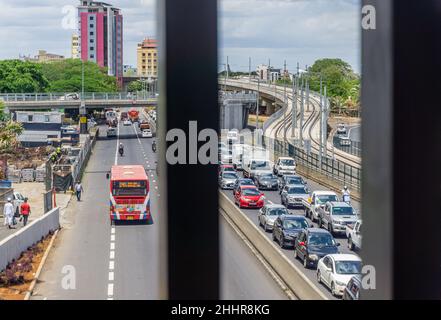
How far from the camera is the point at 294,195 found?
23.6m

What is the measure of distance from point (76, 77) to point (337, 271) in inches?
2431

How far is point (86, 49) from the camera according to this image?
61625 mm

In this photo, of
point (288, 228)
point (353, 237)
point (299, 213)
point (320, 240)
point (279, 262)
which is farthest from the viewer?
point (299, 213)

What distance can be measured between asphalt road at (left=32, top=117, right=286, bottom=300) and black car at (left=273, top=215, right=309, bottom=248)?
2.88 feet

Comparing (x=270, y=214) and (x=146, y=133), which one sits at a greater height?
(x=146, y=133)

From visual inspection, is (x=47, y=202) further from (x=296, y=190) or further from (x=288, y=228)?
(x=288, y=228)

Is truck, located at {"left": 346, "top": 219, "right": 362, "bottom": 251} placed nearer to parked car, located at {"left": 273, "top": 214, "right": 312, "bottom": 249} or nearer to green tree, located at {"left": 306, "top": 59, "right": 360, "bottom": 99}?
parked car, located at {"left": 273, "top": 214, "right": 312, "bottom": 249}

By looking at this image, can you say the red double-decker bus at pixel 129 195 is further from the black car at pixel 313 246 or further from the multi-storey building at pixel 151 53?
the black car at pixel 313 246

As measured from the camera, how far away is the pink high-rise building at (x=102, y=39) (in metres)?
38.8

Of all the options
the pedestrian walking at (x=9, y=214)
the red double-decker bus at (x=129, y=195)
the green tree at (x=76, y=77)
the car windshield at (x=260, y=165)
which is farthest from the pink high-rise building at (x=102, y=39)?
the pedestrian walking at (x=9, y=214)

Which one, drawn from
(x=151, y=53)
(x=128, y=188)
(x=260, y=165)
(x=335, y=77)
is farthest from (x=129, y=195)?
(x=335, y=77)

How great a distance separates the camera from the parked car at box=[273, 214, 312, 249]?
16.8 m
